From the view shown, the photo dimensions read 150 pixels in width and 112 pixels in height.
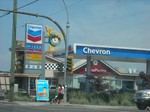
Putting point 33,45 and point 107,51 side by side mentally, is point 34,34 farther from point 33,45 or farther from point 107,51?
point 107,51

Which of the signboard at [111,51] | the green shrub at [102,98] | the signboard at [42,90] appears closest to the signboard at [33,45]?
the signboard at [42,90]

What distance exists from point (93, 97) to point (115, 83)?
30799mm

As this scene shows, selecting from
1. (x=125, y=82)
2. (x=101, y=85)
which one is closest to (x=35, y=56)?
(x=101, y=85)

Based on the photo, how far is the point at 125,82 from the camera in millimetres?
71938

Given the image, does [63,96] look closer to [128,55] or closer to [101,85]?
[128,55]

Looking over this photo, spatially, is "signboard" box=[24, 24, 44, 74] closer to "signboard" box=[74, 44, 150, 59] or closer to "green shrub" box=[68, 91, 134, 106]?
"signboard" box=[74, 44, 150, 59]

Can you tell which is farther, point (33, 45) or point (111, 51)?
point (111, 51)

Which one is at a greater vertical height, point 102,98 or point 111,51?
point 111,51

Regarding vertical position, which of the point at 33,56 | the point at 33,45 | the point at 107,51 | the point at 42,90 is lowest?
the point at 42,90

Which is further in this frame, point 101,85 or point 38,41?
point 101,85

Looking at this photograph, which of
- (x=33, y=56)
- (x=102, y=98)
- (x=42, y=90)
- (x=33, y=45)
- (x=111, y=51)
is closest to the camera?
(x=102, y=98)

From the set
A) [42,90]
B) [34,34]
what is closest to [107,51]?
[34,34]

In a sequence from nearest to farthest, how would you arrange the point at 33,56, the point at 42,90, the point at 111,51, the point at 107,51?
the point at 42,90 < the point at 33,56 < the point at 107,51 < the point at 111,51

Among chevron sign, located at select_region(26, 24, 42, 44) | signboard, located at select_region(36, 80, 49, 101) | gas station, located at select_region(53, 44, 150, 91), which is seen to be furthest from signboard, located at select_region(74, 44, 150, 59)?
signboard, located at select_region(36, 80, 49, 101)
